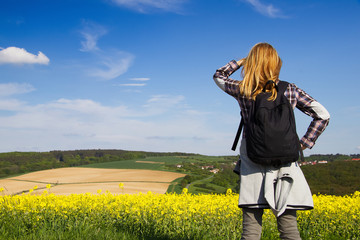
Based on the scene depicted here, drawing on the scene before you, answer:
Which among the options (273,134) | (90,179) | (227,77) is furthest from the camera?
(90,179)

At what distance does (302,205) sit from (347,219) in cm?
505

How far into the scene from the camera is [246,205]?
8.12 ft

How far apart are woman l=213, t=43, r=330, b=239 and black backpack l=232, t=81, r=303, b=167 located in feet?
0.31

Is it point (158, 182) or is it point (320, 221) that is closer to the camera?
point (320, 221)

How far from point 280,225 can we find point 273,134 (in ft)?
2.67

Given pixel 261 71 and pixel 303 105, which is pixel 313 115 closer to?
pixel 303 105

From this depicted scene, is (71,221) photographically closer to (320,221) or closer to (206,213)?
(206,213)

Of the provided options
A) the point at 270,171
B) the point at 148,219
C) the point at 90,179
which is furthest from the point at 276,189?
the point at 90,179

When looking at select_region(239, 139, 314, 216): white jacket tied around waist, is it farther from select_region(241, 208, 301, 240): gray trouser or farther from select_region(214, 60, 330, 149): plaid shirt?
select_region(214, 60, 330, 149): plaid shirt

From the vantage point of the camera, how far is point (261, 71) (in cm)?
258

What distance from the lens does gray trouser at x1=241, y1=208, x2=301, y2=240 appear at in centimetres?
246

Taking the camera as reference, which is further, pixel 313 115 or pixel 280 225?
pixel 313 115

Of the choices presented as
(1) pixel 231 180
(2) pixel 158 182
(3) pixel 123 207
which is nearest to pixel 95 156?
(2) pixel 158 182

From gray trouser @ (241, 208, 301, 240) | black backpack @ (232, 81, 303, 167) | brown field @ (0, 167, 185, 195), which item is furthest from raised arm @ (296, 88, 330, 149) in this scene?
brown field @ (0, 167, 185, 195)
